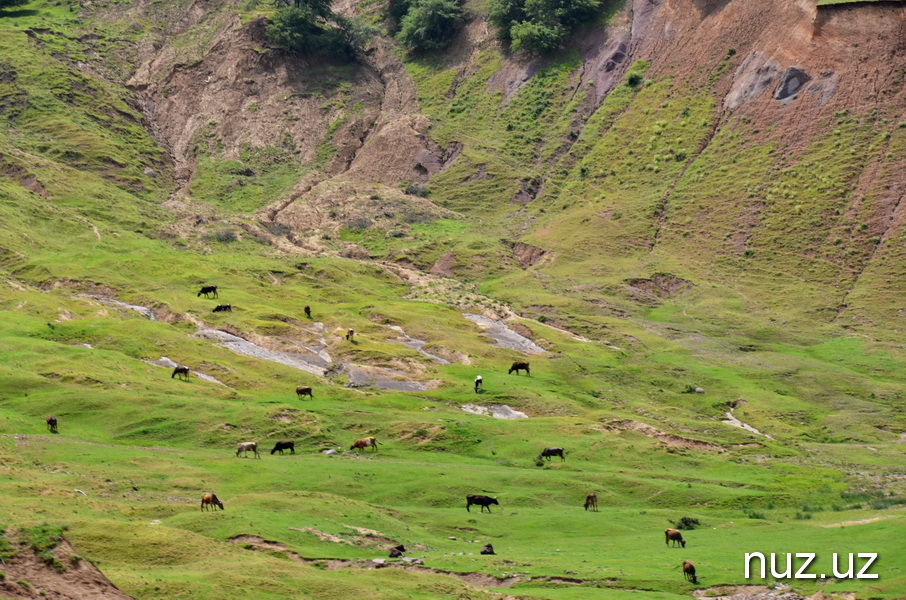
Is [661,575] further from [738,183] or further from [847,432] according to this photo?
[738,183]

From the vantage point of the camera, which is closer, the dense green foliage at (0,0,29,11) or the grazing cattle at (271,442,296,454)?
the grazing cattle at (271,442,296,454)

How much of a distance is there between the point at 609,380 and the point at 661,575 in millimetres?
52536

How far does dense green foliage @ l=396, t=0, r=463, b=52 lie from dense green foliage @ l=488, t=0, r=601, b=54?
35.8 feet

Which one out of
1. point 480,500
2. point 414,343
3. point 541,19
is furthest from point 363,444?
point 541,19

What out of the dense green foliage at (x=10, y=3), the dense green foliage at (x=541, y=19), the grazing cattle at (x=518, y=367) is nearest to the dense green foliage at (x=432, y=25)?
the dense green foliage at (x=541, y=19)

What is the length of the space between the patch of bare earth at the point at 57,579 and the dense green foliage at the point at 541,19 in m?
140

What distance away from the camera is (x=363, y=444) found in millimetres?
65438

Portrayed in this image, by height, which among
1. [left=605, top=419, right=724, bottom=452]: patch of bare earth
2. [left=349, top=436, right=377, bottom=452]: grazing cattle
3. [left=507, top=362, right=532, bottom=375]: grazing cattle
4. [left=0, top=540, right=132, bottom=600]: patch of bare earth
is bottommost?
[left=0, top=540, right=132, bottom=600]: patch of bare earth

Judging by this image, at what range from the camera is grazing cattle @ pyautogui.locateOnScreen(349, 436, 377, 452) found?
2571 inches

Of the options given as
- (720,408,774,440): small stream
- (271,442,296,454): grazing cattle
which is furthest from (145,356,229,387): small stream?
(720,408,774,440): small stream

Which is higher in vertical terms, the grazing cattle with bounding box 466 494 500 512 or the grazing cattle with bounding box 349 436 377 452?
the grazing cattle with bounding box 349 436 377 452

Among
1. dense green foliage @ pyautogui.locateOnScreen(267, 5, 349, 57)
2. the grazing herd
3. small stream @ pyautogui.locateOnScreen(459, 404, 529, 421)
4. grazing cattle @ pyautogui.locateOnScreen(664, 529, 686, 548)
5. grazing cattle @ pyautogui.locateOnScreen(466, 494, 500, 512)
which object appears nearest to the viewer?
the grazing herd

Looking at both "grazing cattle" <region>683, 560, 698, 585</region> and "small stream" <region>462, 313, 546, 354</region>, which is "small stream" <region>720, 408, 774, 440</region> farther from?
"grazing cattle" <region>683, 560, 698, 585</region>

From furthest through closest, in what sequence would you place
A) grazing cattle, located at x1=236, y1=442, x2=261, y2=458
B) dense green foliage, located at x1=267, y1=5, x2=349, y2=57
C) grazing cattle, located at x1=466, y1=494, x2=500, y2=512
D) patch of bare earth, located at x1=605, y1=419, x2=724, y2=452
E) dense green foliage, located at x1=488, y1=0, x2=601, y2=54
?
dense green foliage, located at x1=267, y1=5, x2=349, y2=57, dense green foliage, located at x1=488, y1=0, x2=601, y2=54, patch of bare earth, located at x1=605, y1=419, x2=724, y2=452, grazing cattle, located at x1=236, y1=442, x2=261, y2=458, grazing cattle, located at x1=466, y1=494, x2=500, y2=512
